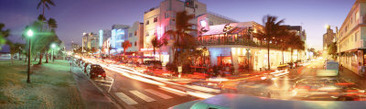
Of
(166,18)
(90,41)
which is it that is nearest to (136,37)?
(166,18)

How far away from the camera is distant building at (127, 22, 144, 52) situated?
5353 centimetres

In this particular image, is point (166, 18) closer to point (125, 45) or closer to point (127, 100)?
point (125, 45)

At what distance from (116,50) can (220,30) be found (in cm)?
5009

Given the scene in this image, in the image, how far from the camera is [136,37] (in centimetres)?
5506

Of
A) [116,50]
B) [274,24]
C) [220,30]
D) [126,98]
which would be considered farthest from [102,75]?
[116,50]

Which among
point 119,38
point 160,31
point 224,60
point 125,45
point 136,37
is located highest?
point 119,38

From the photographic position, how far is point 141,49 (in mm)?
50500

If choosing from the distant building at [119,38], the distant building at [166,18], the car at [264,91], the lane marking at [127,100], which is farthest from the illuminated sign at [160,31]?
the lane marking at [127,100]

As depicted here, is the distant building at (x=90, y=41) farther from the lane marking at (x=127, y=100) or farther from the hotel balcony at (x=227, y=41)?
the lane marking at (x=127, y=100)

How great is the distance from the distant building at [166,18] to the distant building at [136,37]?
469 cm

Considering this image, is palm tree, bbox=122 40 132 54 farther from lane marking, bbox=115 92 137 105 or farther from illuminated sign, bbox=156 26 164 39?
lane marking, bbox=115 92 137 105

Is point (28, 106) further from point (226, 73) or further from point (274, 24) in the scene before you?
point (274, 24)

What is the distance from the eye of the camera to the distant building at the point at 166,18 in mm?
41562

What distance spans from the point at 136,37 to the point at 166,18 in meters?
17.0
